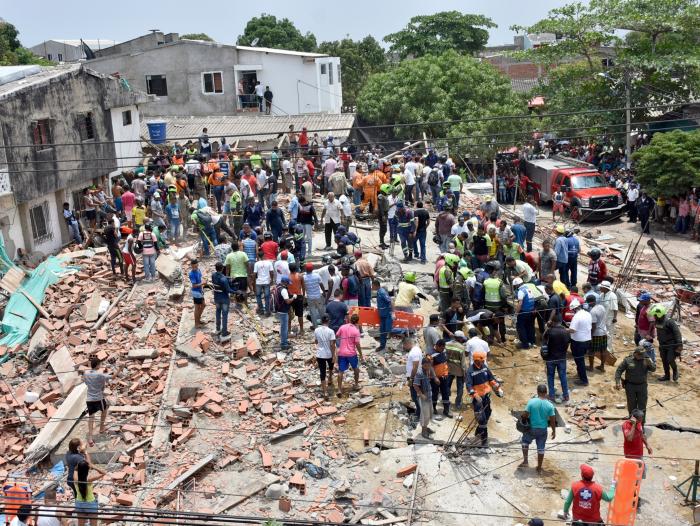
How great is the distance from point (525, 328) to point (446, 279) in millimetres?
1875

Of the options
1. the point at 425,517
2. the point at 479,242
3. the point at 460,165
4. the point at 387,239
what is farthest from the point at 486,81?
the point at 425,517

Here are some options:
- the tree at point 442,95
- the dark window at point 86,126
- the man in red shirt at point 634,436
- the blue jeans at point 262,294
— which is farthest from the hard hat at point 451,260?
the tree at point 442,95

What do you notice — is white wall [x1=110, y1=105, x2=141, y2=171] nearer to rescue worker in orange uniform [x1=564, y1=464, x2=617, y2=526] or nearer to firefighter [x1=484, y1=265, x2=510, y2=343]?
firefighter [x1=484, y1=265, x2=510, y2=343]

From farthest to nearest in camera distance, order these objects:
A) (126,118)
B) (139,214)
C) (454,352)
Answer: (126,118)
(139,214)
(454,352)

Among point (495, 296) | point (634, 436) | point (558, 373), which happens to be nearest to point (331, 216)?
point (495, 296)

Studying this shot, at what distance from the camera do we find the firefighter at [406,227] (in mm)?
20984

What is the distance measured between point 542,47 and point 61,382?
2800 centimetres

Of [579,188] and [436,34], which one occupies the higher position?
[436,34]

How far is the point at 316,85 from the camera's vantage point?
42.1 meters

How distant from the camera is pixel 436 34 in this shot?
6131cm

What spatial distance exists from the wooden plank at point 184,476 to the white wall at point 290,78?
99.0ft

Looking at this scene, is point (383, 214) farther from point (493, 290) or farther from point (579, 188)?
point (579, 188)

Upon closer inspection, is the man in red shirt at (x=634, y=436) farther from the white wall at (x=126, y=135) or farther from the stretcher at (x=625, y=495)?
the white wall at (x=126, y=135)

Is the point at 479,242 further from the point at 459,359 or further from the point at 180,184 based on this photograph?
the point at 180,184
